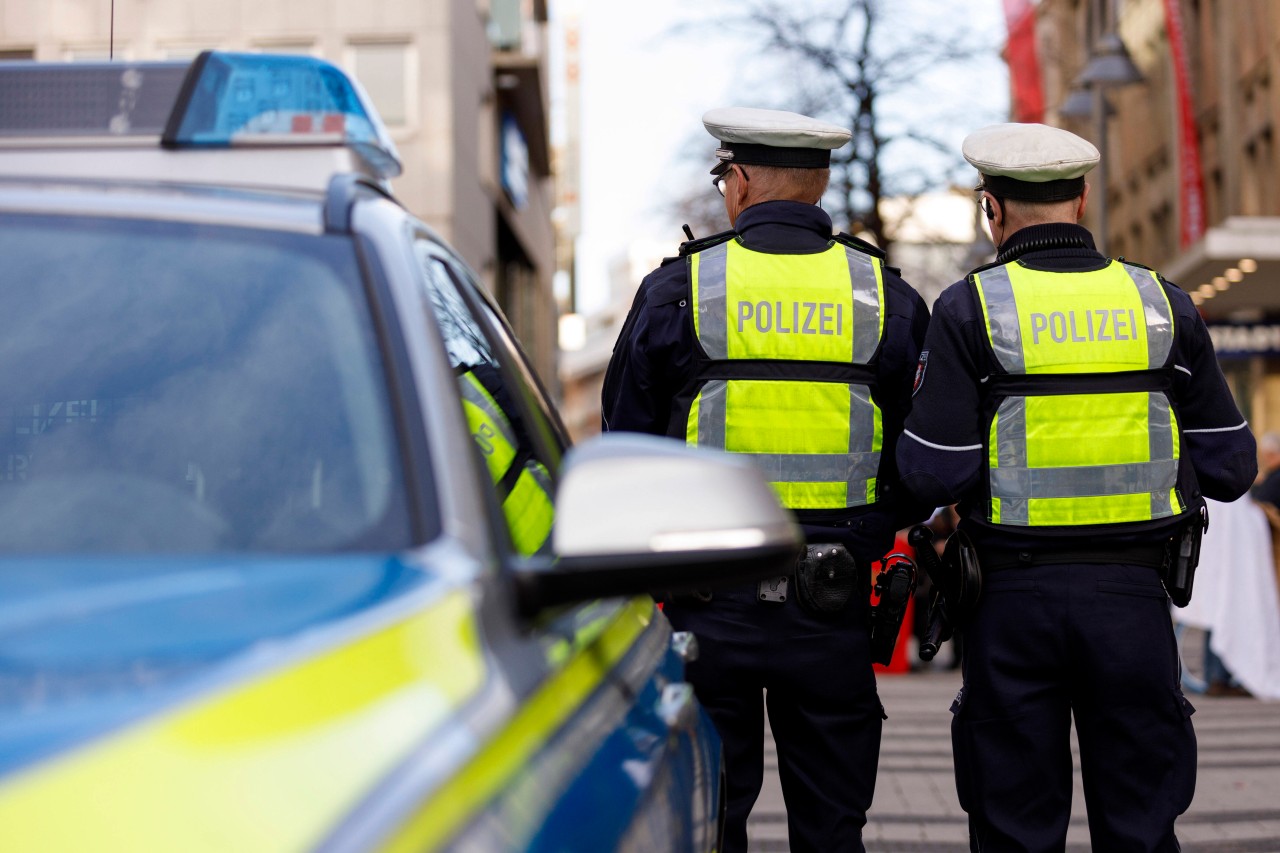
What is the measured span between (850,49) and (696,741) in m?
24.3

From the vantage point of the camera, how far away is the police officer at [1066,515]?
3727 millimetres

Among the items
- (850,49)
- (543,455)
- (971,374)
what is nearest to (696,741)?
(543,455)

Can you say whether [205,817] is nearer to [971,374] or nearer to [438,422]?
[438,422]

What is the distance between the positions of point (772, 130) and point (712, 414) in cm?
70

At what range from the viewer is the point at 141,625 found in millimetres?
1345

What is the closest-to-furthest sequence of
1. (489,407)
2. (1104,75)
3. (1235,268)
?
(489,407)
(1104,75)
(1235,268)

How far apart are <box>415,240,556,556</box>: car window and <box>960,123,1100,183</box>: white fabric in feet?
5.60

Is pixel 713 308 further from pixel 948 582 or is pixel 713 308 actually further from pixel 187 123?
pixel 187 123

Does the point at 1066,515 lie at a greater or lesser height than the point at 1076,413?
lesser

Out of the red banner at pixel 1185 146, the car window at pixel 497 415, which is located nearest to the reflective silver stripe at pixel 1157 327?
the car window at pixel 497 415

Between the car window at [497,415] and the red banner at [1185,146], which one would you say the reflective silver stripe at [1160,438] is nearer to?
the car window at [497,415]

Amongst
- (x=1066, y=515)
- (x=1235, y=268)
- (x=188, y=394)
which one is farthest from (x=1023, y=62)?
(x=188, y=394)

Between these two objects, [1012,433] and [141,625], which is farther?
[1012,433]

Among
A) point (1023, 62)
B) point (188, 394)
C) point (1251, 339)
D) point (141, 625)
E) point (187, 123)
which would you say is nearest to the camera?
point (141, 625)
